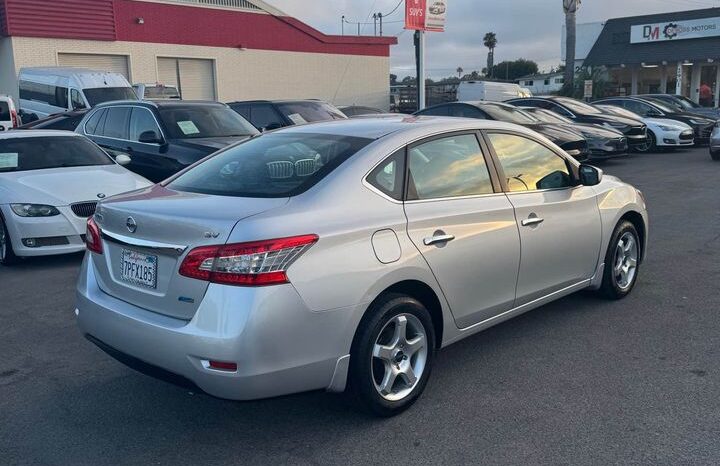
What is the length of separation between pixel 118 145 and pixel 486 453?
8.78m

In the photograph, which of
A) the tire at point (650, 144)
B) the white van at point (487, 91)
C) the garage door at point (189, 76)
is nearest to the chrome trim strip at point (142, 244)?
the tire at point (650, 144)

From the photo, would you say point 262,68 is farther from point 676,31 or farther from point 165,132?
point 165,132

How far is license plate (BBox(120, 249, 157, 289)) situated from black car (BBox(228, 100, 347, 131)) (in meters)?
9.74

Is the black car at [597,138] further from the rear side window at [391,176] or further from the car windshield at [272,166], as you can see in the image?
the rear side window at [391,176]

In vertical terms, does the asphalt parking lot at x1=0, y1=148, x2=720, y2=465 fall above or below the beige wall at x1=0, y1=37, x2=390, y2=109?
below

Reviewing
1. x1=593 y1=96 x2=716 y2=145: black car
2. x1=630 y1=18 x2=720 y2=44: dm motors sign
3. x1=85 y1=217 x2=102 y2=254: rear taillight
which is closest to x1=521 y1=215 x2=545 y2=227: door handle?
x1=85 y1=217 x2=102 y2=254: rear taillight

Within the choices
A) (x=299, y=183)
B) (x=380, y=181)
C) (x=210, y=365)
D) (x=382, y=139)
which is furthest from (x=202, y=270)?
(x=382, y=139)

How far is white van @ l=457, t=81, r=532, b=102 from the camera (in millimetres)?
29641

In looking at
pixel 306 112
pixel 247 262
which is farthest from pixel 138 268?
pixel 306 112

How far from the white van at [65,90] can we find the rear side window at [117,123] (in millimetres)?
9235

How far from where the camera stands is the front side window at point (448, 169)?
4066 millimetres

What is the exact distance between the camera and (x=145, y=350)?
3.44 meters

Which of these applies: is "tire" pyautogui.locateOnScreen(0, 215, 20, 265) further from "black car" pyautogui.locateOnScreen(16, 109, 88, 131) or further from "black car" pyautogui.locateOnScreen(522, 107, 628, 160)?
"black car" pyautogui.locateOnScreen(522, 107, 628, 160)

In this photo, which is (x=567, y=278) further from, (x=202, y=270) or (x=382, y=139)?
(x=202, y=270)
